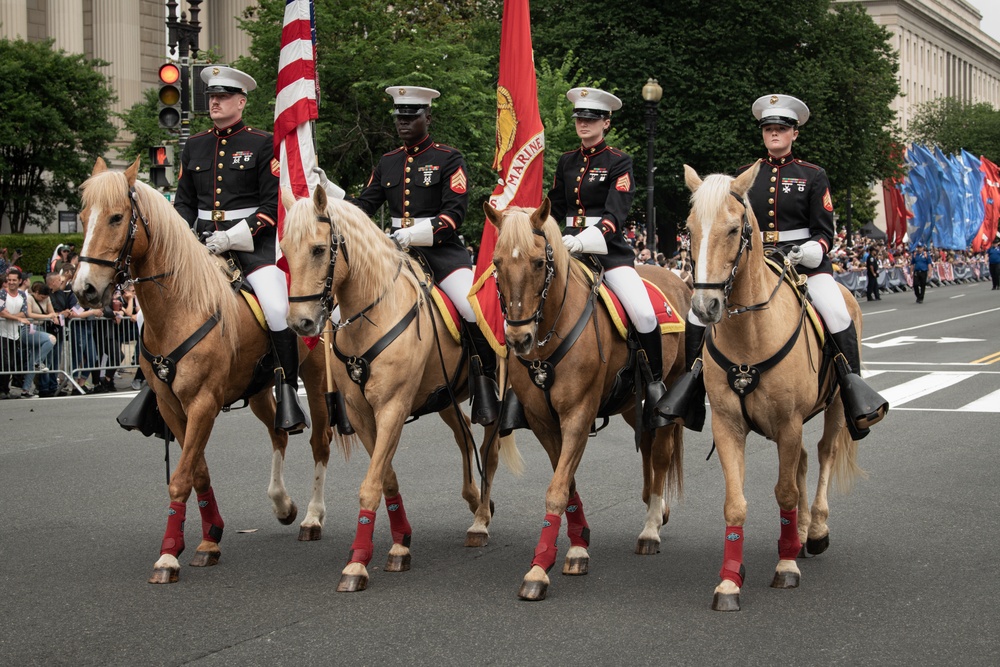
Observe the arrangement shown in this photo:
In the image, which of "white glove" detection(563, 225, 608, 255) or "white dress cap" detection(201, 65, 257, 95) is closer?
"white glove" detection(563, 225, 608, 255)

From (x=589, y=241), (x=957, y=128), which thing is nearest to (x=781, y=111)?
(x=589, y=241)

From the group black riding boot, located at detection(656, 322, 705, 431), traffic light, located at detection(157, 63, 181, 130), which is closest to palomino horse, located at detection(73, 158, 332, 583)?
black riding boot, located at detection(656, 322, 705, 431)

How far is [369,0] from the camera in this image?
1219 inches

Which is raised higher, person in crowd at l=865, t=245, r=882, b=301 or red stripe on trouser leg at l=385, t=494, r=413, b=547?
person in crowd at l=865, t=245, r=882, b=301

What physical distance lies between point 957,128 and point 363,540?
99.4 meters

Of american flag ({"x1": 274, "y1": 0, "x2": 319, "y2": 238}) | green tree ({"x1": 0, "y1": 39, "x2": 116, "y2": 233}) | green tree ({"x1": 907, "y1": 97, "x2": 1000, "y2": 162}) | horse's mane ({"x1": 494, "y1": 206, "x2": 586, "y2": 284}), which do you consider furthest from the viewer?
green tree ({"x1": 907, "y1": 97, "x2": 1000, "y2": 162})

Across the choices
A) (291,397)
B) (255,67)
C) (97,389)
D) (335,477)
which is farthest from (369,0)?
(291,397)

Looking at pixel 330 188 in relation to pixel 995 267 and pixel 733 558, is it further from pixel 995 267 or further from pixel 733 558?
pixel 995 267

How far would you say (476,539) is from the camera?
314 inches

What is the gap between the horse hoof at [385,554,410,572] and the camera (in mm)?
7277

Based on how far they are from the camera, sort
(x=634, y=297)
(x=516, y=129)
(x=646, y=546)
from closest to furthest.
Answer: (x=646, y=546) < (x=634, y=297) < (x=516, y=129)

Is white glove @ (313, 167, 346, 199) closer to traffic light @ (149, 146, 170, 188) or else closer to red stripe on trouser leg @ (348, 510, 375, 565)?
red stripe on trouser leg @ (348, 510, 375, 565)

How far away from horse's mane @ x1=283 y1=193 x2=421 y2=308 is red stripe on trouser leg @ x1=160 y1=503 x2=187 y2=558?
167cm

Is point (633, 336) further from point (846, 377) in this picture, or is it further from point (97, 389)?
point (97, 389)
